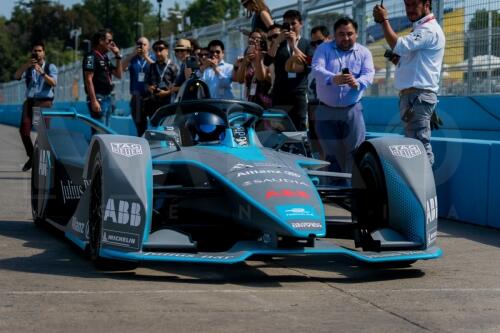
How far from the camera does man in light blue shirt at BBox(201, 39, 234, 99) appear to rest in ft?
41.7

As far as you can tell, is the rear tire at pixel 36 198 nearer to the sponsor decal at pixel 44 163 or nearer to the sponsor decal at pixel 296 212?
the sponsor decal at pixel 44 163

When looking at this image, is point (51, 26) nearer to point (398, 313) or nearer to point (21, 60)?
point (21, 60)

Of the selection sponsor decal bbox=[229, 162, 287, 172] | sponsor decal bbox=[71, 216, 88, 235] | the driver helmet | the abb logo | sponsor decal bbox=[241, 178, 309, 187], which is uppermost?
the driver helmet

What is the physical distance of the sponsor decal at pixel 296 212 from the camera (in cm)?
596

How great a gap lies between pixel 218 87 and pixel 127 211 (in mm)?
6759

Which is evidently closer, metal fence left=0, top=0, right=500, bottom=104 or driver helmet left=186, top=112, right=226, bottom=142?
driver helmet left=186, top=112, right=226, bottom=142

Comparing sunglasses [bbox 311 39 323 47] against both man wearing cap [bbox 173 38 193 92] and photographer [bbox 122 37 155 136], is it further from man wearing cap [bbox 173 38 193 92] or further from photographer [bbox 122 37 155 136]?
photographer [bbox 122 37 155 136]

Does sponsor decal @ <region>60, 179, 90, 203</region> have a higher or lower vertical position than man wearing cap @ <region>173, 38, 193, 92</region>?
lower

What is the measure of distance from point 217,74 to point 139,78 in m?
1.42

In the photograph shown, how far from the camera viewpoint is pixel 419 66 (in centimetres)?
852

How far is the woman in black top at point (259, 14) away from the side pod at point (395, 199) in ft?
16.6

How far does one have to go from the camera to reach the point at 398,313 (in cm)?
521

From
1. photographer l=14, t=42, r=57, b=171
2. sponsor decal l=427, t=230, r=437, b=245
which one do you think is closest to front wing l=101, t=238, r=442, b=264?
sponsor decal l=427, t=230, r=437, b=245

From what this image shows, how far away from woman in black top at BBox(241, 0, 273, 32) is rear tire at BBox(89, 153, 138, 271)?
5649 millimetres
